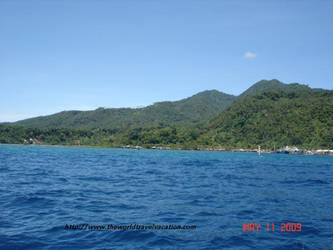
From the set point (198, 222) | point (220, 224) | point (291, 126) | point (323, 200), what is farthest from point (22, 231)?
point (291, 126)

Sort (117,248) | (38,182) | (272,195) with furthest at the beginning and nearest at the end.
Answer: (38,182), (272,195), (117,248)

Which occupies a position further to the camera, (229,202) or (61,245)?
(229,202)

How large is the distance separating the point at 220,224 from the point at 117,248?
5.45 metres

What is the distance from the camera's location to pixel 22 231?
11594mm

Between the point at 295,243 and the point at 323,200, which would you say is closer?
the point at 295,243

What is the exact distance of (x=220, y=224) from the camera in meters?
13.4

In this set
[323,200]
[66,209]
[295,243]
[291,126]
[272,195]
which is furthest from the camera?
[291,126]

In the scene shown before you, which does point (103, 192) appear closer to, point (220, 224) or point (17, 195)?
point (17, 195)

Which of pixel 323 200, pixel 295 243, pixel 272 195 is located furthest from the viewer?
pixel 272 195

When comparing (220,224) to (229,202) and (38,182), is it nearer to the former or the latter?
(229,202)

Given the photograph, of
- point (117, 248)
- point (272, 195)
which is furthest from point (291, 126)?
point (117, 248)

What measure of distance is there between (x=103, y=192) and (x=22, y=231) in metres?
9.66

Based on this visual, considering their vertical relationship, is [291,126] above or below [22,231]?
above

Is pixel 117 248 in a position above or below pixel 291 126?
below
